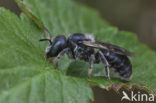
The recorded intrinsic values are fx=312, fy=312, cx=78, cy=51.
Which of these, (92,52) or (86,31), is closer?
(92,52)

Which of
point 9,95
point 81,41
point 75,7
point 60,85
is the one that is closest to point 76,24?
point 75,7

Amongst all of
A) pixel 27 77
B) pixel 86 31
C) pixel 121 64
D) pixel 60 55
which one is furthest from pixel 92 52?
pixel 86 31

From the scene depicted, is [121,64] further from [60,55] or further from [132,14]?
[132,14]

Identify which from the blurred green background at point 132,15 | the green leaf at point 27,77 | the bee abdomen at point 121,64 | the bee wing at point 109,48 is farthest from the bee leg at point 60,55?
the blurred green background at point 132,15

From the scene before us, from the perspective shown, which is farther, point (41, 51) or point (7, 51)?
point (41, 51)

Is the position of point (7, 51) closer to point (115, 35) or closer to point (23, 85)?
point (23, 85)

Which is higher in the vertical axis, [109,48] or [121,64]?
[109,48]

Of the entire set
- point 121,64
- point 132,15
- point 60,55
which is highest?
point 132,15

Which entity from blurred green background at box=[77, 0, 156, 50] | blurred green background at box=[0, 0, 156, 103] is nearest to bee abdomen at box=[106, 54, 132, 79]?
blurred green background at box=[0, 0, 156, 103]
